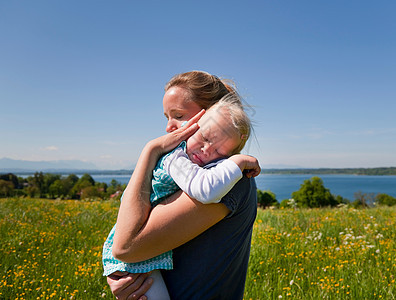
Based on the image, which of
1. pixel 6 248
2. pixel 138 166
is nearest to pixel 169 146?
pixel 138 166

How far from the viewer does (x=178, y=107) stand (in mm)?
1831

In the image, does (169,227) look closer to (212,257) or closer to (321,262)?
(212,257)

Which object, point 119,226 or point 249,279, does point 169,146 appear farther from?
point 249,279

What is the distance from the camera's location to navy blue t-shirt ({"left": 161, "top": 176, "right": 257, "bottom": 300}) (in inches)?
56.2

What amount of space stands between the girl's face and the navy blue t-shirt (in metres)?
0.23

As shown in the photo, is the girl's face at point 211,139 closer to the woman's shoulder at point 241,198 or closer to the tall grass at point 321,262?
the woman's shoulder at point 241,198

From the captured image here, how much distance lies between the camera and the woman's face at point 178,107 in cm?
182

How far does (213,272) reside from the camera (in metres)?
1.46

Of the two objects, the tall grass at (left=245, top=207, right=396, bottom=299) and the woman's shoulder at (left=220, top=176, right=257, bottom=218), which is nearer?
the woman's shoulder at (left=220, top=176, right=257, bottom=218)

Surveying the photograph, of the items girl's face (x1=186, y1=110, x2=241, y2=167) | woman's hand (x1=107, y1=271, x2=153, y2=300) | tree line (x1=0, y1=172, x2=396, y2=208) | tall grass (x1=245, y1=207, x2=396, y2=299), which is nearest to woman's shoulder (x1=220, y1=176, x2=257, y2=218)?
girl's face (x1=186, y1=110, x2=241, y2=167)

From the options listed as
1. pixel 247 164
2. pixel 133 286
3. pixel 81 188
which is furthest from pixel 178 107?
pixel 81 188

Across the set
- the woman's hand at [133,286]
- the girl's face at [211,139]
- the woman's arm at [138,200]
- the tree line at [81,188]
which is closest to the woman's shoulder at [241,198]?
the girl's face at [211,139]

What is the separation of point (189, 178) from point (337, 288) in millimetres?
2735

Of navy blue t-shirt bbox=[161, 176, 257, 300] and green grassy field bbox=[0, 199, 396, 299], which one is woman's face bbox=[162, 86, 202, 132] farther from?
green grassy field bbox=[0, 199, 396, 299]
